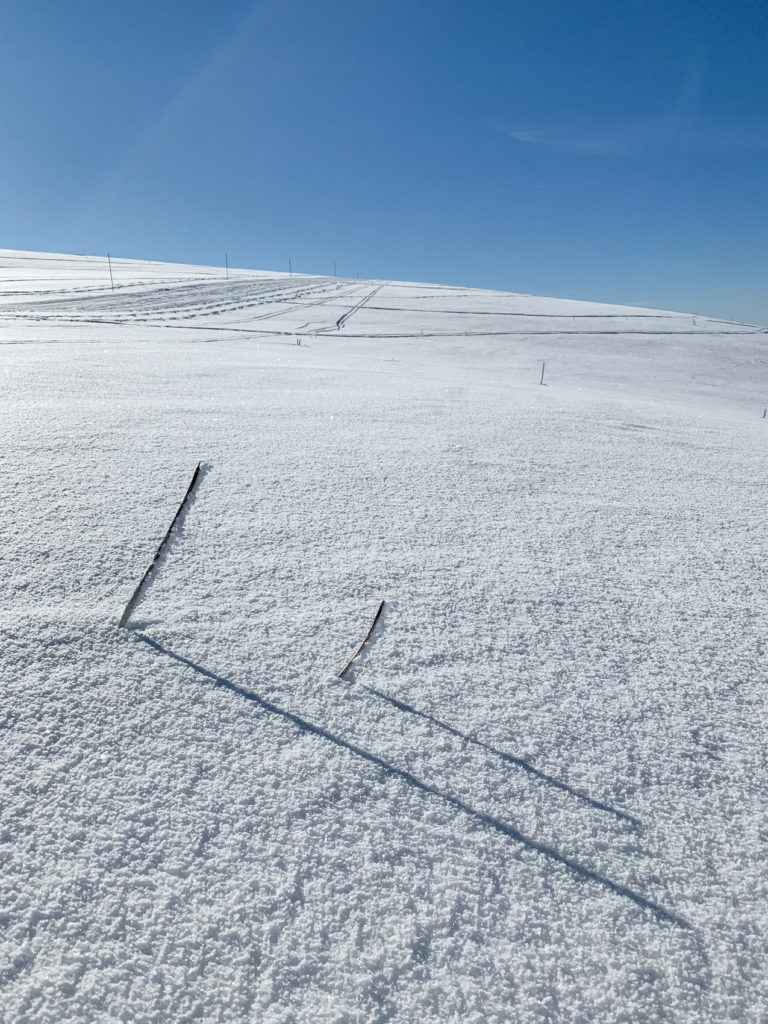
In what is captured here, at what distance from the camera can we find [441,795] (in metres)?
1.02

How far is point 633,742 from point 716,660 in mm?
407

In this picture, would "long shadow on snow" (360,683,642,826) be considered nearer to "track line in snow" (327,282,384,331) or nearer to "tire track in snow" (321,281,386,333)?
"tire track in snow" (321,281,386,333)

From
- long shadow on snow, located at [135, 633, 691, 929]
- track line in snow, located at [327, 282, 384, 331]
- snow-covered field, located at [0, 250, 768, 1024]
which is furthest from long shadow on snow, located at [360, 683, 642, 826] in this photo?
track line in snow, located at [327, 282, 384, 331]

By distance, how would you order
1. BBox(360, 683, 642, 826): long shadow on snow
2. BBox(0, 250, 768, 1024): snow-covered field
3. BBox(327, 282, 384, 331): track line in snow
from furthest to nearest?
BBox(327, 282, 384, 331): track line in snow < BBox(360, 683, 642, 826): long shadow on snow < BBox(0, 250, 768, 1024): snow-covered field

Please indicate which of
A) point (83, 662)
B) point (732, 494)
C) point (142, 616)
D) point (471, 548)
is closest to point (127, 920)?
point (83, 662)

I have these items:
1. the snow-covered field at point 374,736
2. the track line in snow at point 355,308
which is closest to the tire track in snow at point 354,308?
the track line in snow at point 355,308

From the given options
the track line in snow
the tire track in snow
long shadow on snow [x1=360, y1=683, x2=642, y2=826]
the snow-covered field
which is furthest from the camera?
the track line in snow

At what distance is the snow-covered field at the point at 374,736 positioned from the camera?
2.56ft

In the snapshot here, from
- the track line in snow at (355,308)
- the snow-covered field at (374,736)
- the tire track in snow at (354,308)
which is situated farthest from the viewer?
the track line in snow at (355,308)

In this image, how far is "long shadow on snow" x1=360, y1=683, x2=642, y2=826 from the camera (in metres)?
1.01

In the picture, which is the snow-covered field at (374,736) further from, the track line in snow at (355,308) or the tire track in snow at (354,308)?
the track line in snow at (355,308)

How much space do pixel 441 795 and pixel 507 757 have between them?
0.53ft

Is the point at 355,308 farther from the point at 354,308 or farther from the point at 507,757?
the point at 507,757

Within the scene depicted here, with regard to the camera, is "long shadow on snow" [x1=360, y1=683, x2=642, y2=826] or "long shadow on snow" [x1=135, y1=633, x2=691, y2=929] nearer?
"long shadow on snow" [x1=135, y1=633, x2=691, y2=929]
